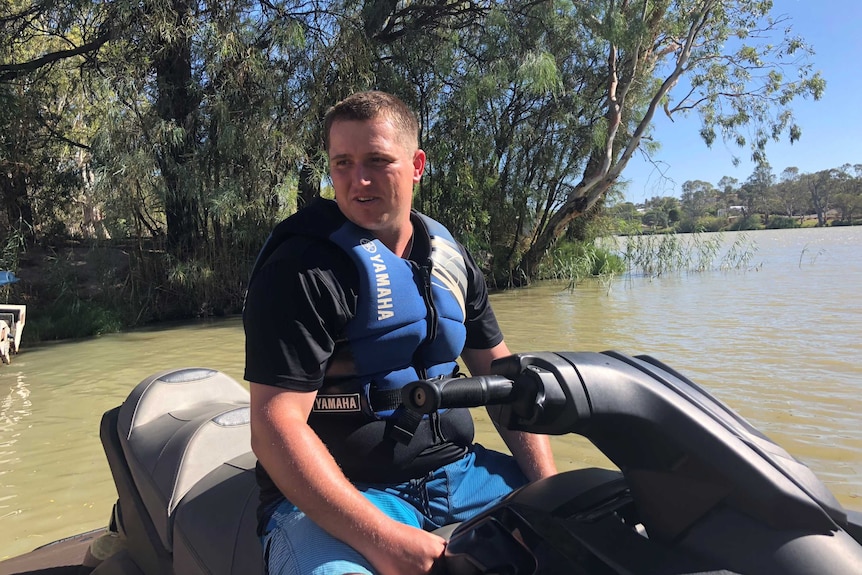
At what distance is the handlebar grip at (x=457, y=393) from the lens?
912 millimetres

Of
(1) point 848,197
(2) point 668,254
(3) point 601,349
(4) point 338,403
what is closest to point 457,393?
(4) point 338,403

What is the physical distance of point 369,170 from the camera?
1563 millimetres

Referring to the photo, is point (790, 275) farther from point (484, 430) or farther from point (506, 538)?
point (506, 538)

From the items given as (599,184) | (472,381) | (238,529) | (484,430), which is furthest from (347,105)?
(599,184)

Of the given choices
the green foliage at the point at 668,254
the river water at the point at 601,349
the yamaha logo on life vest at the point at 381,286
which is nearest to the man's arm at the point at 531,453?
the yamaha logo on life vest at the point at 381,286

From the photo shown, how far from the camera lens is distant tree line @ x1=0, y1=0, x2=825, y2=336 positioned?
32.9 ft

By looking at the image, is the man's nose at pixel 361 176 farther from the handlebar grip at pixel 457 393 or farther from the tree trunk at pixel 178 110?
the tree trunk at pixel 178 110

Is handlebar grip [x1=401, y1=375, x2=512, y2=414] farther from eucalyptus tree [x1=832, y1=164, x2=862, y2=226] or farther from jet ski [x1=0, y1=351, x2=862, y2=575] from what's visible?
eucalyptus tree [x1=832, y1=164, x2=862, y2=226]

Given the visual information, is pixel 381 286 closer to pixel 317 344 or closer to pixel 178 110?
pixel 317 344

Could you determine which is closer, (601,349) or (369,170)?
(369,170)

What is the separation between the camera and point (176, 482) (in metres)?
1.69

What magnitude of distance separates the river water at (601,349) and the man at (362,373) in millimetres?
2408

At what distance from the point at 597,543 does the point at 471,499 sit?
0.58 metres

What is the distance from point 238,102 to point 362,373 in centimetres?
1017
